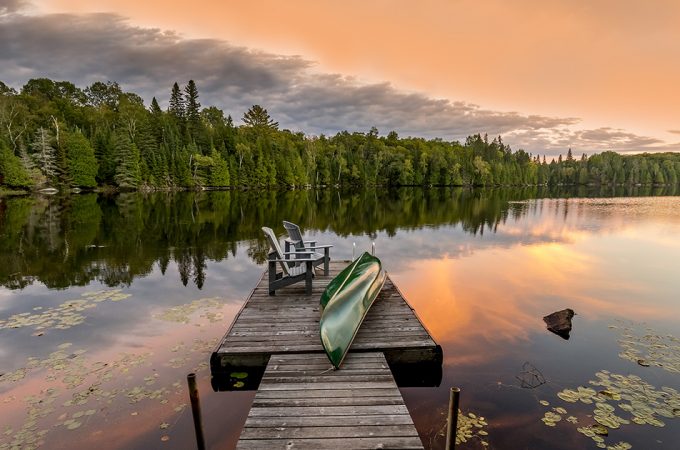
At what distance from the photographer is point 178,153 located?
6969cm

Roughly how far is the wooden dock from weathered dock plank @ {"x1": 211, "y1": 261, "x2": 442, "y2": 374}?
0.02m

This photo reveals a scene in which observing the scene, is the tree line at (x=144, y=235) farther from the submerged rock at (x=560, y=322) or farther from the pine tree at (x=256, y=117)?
the pine tree at (x=256, y=117)

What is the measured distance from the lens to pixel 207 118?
11544 centimetres

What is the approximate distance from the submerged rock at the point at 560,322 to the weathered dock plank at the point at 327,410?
6134 millimetres

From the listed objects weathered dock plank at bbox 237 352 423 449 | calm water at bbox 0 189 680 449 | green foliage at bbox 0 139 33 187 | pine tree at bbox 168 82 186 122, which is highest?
pine tree at bbox 168 82 186 122

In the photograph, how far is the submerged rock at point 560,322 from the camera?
9.84m

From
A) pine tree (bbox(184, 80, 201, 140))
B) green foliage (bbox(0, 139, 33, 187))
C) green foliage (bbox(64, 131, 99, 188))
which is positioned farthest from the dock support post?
pine tree (bbox(184, 80, 201, 140))

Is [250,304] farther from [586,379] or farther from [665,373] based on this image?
[665,373]

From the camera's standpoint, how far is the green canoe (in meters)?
6.36

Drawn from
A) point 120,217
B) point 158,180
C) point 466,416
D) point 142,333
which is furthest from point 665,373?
point 158,180

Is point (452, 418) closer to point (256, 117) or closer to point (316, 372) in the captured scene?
point (316, 372)

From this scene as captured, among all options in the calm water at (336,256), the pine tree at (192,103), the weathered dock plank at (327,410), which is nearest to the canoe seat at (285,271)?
the calm water at (336,256)

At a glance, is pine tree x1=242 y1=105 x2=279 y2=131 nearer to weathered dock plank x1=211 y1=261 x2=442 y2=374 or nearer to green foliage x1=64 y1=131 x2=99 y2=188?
green foliage x1=64 y1=131 x2=99 y2=188

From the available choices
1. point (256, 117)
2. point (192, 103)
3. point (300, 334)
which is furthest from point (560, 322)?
point (256, 117)
